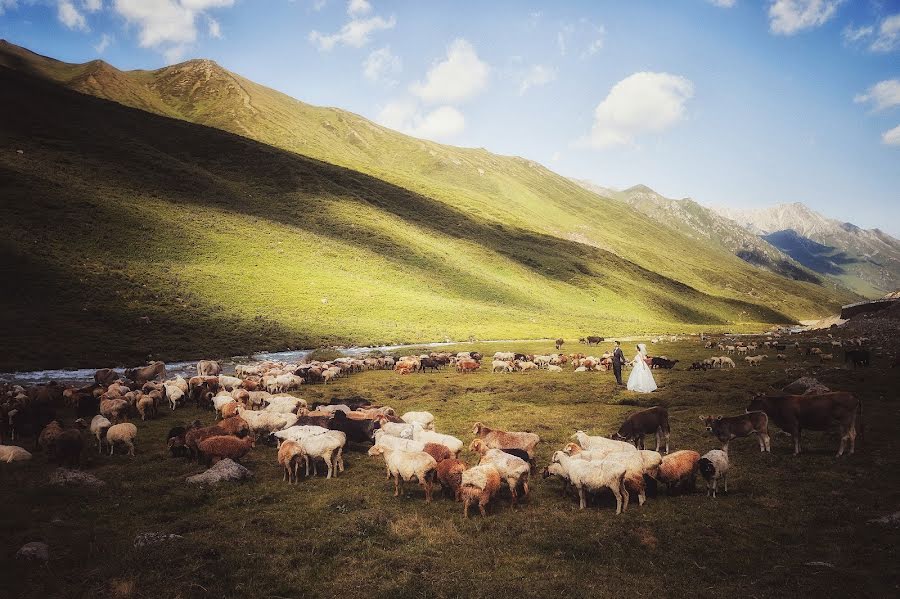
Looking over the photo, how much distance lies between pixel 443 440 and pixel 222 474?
702 cm

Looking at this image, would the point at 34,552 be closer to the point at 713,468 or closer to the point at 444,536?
the point at 444,536

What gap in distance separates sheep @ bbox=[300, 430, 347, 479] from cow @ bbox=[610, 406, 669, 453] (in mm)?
9670

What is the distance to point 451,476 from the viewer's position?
13.0 metres

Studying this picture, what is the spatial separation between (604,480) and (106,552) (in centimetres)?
1148

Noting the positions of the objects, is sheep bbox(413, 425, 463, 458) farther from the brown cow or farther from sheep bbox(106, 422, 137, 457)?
the brown cow

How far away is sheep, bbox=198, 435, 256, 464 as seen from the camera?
51.1 feet

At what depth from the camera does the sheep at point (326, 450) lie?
1498 centimetres

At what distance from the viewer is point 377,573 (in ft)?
29.7

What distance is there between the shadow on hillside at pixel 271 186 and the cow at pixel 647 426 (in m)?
83.3

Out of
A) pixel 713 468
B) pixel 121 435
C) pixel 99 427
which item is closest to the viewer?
pixel 713 468

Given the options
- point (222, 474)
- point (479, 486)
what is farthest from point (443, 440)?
point (222, 474)

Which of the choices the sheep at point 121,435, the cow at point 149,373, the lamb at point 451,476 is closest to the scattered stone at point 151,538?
the lamb at point 451,476

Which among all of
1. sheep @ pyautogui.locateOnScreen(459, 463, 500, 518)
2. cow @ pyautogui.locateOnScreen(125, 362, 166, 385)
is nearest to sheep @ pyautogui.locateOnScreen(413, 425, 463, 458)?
sheep @ pyautogui.locateOnScreen(459, 463, 500, 518)

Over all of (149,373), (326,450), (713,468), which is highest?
(713,468)
